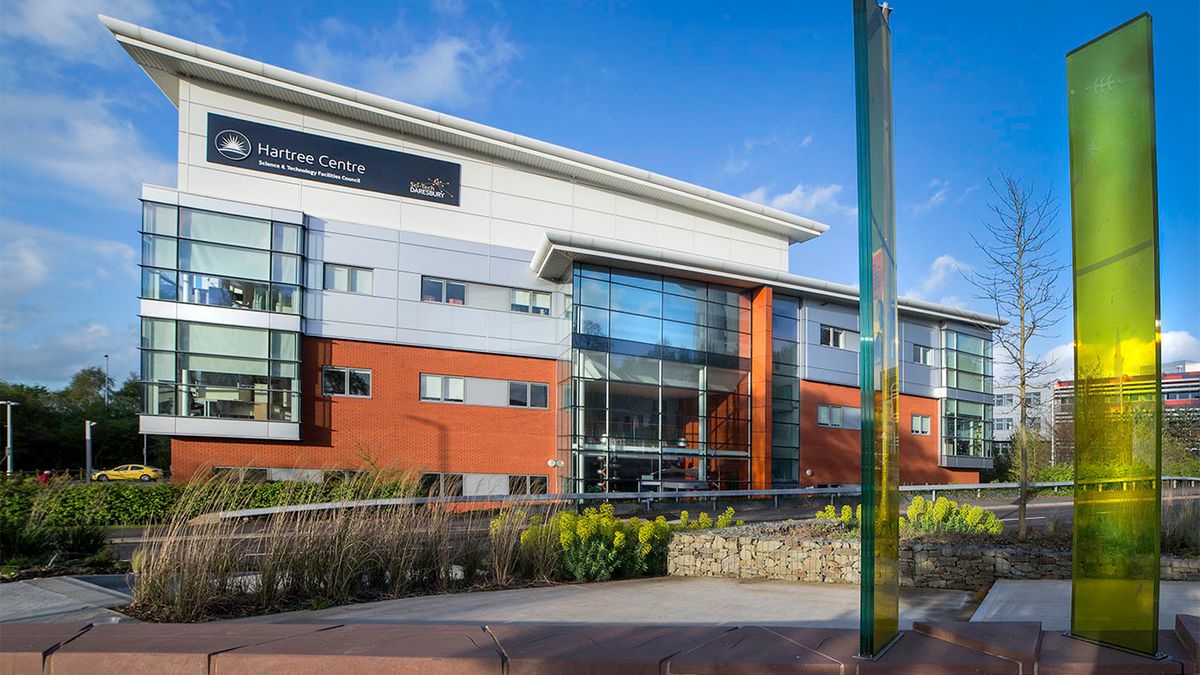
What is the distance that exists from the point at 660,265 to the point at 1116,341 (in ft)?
72.3

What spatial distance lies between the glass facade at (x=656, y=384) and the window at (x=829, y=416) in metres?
4.37

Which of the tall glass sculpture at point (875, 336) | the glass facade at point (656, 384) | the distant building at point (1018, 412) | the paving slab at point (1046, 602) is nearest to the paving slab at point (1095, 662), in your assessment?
the tall glass sculpture at point (875, 336)

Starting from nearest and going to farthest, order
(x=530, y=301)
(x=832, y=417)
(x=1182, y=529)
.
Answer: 1. (x=1182, y=529)
2. (x=530, y=301)
3. (x=832, y=417)

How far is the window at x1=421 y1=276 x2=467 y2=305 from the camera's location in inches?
997

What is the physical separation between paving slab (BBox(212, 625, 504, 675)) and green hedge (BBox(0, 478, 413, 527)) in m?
5.76

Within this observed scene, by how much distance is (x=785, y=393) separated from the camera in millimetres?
30203

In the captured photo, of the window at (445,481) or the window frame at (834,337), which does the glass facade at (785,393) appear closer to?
the window frame at (834,337)

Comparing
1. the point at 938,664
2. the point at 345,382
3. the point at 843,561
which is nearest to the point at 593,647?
the point at 938,664

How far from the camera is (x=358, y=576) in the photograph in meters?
8.59

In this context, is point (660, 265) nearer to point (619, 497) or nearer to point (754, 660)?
point (619, 497)

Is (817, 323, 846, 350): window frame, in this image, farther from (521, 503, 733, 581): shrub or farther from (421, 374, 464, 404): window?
(521, 503, 733, 581): shrub

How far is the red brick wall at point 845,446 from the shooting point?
101 ft

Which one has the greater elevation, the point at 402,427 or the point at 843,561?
the point at 402,427

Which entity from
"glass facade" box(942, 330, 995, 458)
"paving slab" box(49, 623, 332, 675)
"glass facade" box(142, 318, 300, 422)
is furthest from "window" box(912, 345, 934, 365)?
"paving slab" box(49, 623, 332, 675)
